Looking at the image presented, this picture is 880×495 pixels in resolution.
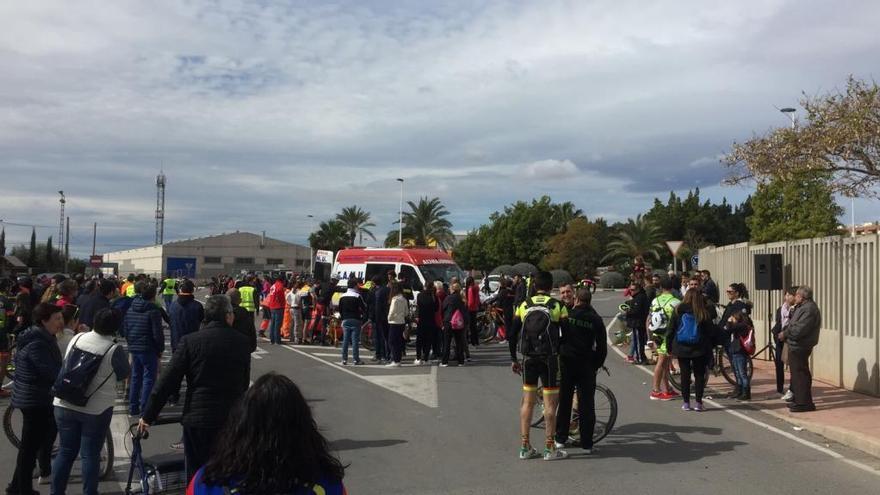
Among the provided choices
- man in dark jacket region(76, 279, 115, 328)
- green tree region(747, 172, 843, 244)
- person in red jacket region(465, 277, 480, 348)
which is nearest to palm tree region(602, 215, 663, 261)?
green tree region(747, 172, 843, 244)

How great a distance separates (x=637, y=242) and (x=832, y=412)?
52566mm

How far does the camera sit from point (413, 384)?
1282cm

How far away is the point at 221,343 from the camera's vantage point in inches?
197

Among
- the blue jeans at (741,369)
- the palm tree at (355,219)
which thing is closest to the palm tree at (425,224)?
the palm tree at (355,219)

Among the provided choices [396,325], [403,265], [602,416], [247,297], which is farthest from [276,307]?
[602,416]

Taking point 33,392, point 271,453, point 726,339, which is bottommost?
point 33,392

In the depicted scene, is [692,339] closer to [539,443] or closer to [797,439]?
[797,439]

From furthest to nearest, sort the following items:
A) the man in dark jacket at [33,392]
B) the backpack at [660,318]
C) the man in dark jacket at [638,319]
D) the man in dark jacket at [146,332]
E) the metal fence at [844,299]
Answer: the man in dark jacket at [638,319]
the metal fence at [844,299]
the backpack at [660,318]
the man in dark jacket at [146,332]
the man in dark jacket at [33,392]

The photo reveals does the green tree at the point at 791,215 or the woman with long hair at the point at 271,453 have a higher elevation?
the green tree at the point at 791,215

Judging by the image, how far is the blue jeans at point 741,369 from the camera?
11500 mm

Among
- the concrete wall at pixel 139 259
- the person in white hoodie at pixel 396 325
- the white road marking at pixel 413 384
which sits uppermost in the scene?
the concrete wall at pixel 139 259

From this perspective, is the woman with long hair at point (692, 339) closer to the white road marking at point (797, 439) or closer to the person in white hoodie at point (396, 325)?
the white road marking at point (797, 439)

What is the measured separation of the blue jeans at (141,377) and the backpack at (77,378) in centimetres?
380

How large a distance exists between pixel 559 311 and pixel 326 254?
23686mm
